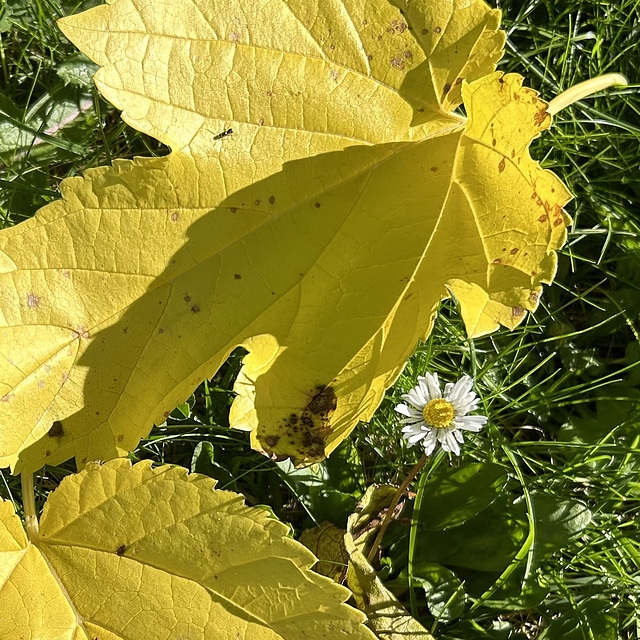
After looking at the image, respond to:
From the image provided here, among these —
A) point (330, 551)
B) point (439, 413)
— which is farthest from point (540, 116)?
point (330, 551)

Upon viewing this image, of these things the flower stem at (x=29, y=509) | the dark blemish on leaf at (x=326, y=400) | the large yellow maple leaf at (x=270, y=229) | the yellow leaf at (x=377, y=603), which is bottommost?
the yellow leaf at (x=377, y=603)

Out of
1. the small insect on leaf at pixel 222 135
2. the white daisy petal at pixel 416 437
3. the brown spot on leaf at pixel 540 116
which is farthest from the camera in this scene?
Answer: the white daisy petal at pixel 416 437

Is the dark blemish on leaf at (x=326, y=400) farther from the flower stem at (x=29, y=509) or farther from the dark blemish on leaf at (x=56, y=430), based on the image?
the flower stem at (x=29, y=509)

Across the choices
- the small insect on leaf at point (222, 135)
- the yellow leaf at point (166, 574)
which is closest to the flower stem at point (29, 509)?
the yellow leaf at point (166, 574)

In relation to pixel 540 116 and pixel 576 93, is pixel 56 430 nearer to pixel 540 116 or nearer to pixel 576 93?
pixel 540 116

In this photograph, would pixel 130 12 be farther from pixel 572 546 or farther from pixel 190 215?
pixel 572 546

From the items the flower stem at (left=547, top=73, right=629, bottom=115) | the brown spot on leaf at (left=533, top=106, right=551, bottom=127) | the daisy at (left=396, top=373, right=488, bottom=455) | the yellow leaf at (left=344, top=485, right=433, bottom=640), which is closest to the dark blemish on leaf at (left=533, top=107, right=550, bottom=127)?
the brown spot on leaf at (left=533, top=106, right=551, bottom=127)

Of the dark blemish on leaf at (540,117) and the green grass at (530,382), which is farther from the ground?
the dark blemish on leaf at (540,117)
